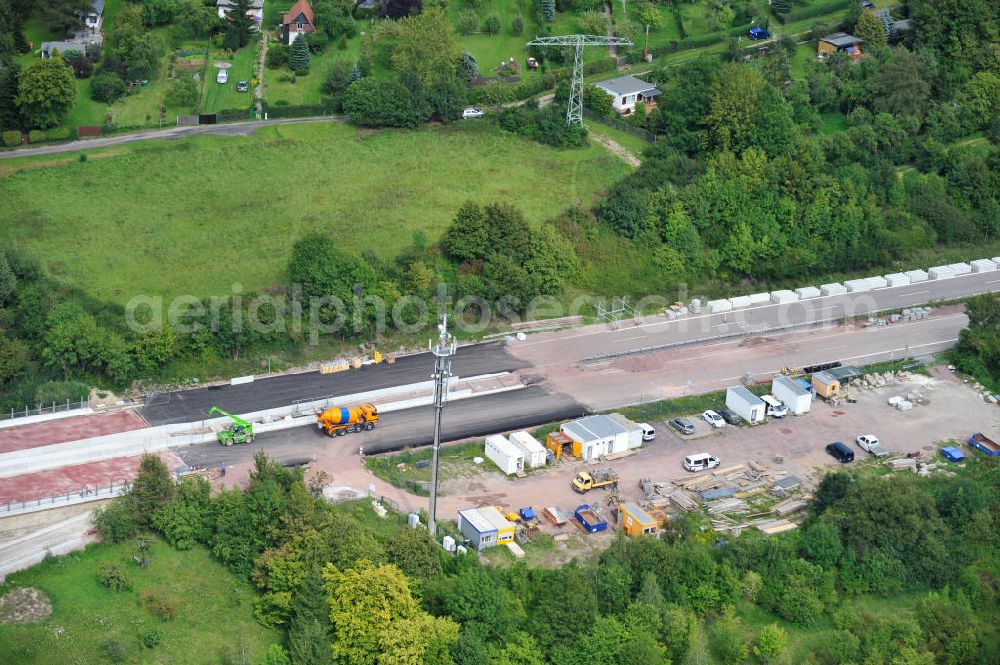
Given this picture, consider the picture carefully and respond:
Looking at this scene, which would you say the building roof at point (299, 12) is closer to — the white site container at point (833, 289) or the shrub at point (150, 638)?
the white site container at point (833, 289)

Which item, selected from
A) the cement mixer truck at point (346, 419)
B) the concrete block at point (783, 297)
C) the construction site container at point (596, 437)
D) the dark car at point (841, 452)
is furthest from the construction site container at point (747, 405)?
the cement mixer truck at point (346, 419)

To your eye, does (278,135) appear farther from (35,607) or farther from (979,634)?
(979,634)

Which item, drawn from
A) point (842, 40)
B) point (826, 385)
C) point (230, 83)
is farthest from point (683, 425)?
point (842, 40)

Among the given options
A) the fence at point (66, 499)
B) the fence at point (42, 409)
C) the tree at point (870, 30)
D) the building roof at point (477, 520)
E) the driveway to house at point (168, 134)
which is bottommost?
the building roof at point (477, 520)

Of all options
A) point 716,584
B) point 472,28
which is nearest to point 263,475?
point 716,584

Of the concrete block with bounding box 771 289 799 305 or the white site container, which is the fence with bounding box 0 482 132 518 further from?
the white site container

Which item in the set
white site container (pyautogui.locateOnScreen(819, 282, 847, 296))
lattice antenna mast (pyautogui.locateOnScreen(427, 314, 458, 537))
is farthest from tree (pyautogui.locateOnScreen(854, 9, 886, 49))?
lattice antenna mast (pyautogui.locateOnScreen(427, 314, 458, 537))
